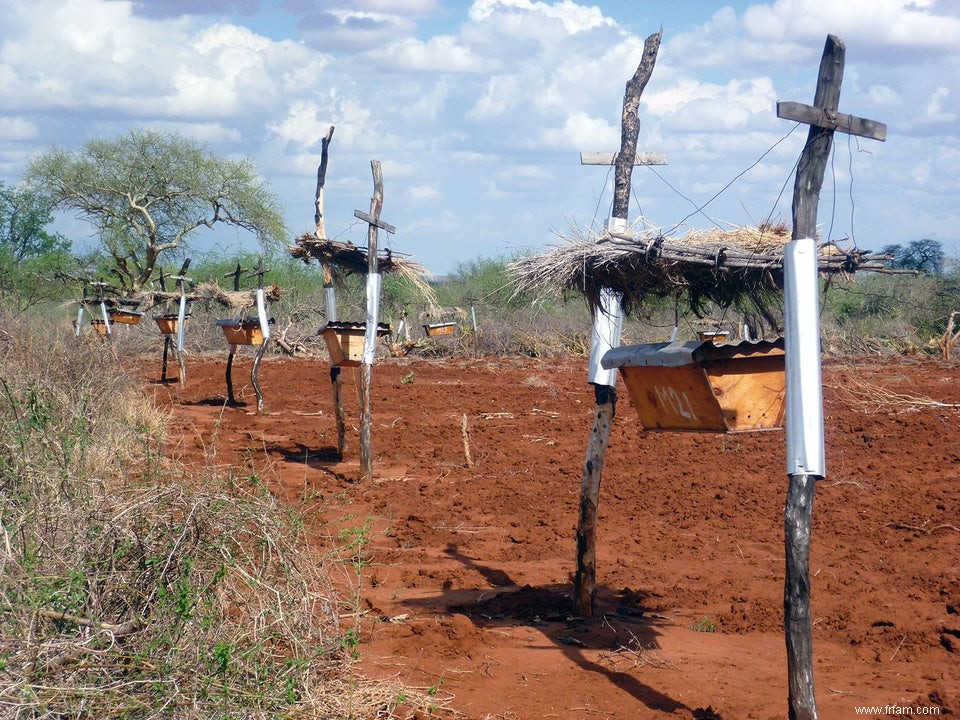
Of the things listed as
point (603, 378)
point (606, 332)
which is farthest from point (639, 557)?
point (606, 332)

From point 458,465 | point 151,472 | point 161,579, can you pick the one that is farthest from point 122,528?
point 458,465

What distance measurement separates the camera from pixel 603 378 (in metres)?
6.52

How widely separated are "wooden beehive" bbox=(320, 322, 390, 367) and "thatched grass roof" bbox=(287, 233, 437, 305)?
2.27 ft

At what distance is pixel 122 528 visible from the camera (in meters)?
4.87

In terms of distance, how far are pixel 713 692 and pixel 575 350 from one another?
969 inches

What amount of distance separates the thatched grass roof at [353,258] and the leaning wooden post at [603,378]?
Answer: 485 centimetres

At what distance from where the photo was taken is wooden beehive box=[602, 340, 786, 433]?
5.16 m

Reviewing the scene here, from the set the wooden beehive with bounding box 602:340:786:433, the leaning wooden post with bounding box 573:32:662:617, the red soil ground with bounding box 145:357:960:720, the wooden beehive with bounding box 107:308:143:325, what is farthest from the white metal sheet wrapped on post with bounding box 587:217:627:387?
the wooden beehive with bounding box 107:308:143:325

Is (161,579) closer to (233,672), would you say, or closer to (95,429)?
(233,672)

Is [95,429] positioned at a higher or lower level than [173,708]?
higher

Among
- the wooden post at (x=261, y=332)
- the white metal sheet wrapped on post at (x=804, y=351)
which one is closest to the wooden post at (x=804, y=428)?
the white metal sheet wrapped on post at (x=804, y=351)

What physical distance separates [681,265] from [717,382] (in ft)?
2.30

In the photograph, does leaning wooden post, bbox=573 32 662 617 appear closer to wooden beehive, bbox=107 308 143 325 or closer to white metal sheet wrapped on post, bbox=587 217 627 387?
white metal sheet wrapped on post, bbox=587 217 627 387

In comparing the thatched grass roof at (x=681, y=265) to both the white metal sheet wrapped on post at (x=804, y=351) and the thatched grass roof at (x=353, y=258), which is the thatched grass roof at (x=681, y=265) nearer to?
the white metal sheet wrapped on post at (x=804, y=351)
